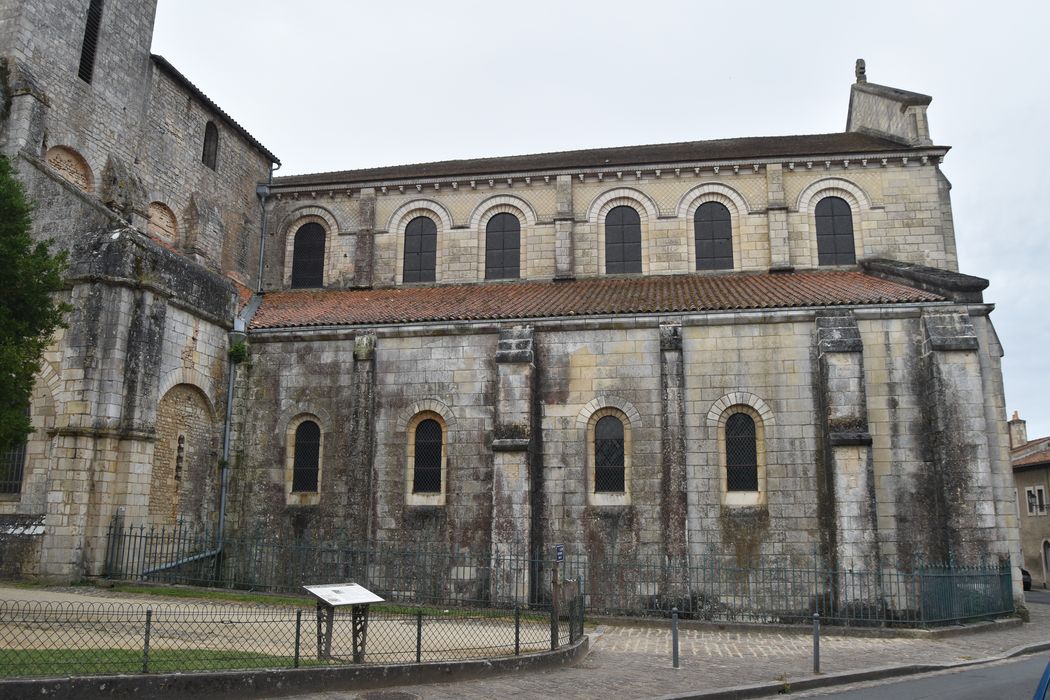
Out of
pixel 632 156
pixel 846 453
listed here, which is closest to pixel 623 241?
pixel 632 156

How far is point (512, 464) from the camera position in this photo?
18312mm

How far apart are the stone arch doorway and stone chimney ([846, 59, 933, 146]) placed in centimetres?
2060

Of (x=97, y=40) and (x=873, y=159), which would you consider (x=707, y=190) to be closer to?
(x=873, y=159)

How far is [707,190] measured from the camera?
23.8m

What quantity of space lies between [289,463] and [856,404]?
43.5 feet

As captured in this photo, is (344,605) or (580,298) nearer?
(344,605)

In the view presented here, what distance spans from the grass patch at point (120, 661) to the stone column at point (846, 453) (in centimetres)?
1148

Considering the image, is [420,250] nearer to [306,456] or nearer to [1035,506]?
[306,456]

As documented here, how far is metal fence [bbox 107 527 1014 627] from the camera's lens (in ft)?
54.2

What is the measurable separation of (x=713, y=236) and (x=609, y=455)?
812cm

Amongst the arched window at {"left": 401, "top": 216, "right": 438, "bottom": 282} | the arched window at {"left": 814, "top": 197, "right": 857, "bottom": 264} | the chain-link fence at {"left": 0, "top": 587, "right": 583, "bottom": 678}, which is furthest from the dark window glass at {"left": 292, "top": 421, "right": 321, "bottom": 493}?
the arched window at {"left": 814, "top": 197, "right": 857, "bottom": 264}

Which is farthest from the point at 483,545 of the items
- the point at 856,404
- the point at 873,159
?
the point at 873,159

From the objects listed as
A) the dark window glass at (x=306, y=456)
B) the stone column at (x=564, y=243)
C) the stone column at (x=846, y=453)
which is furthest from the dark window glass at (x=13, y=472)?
the stone column at (x=846, y=453)

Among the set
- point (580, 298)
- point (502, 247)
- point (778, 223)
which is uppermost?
point (778, 223)
